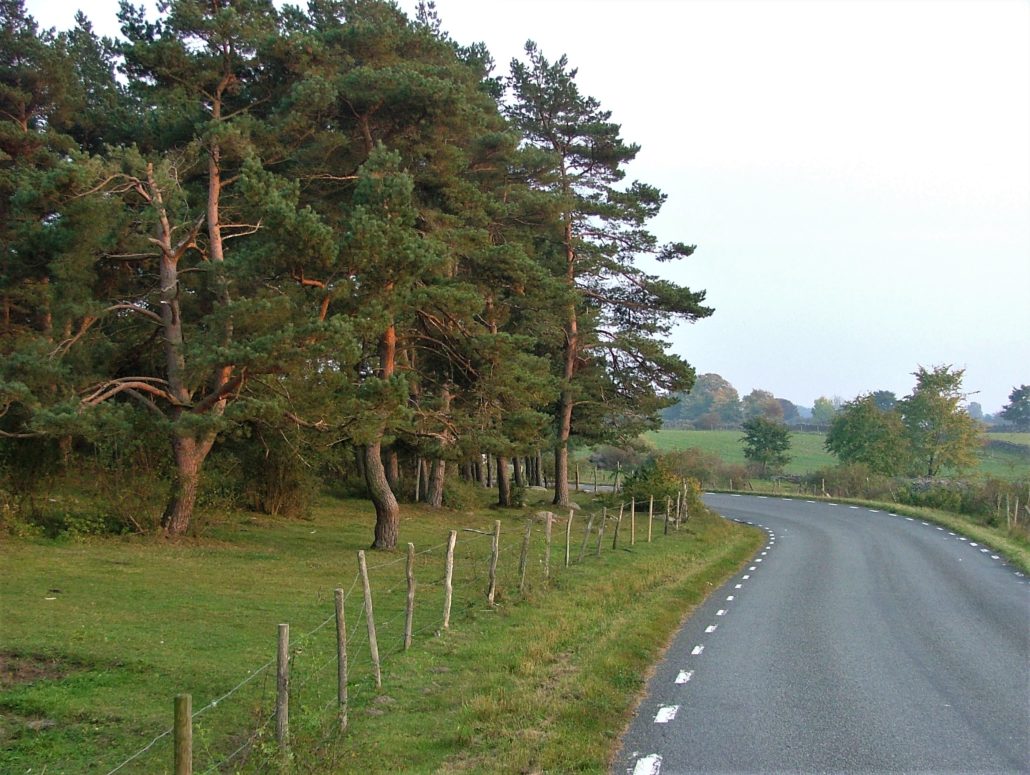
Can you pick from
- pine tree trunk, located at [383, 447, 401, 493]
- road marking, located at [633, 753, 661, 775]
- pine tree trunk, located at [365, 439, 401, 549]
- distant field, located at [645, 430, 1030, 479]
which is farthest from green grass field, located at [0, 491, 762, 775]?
distant field, located at [645, 430, 1030, 479]

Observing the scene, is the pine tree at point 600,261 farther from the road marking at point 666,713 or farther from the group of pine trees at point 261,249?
the road marking at point 666,713

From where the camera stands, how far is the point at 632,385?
42094mm

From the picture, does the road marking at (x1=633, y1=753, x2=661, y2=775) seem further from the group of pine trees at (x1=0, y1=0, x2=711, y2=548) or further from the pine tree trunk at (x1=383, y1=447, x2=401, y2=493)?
the pine tree trunk at (x1=383, y1=447, x2=401, y2=493)

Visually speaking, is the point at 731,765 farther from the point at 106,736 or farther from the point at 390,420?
the point at 390,420

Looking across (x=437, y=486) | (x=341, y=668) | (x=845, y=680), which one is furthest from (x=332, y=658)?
(x=437, y=486)

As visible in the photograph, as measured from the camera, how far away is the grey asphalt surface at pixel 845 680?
25.4ft

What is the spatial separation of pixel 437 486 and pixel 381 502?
14245 mm

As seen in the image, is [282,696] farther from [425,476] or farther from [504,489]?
[425,476]

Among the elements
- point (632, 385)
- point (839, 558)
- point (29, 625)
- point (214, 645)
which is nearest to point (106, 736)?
point (214, 645)

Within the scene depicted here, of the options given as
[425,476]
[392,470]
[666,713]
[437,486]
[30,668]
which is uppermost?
[392,470]

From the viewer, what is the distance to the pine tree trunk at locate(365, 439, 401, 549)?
23.8 meters

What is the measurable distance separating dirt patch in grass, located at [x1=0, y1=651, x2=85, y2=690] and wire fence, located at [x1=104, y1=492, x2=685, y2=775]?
76.3 inches

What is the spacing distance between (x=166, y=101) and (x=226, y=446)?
36.8ft

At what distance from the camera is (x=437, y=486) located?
3797 centimetres
